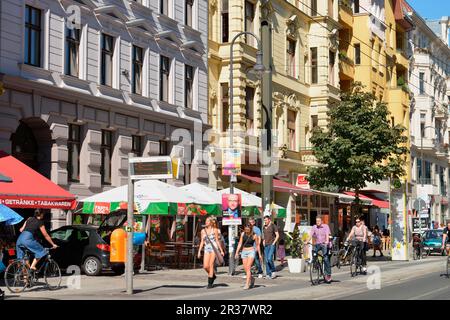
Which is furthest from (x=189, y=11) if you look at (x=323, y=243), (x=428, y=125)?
(x=428, y=125)

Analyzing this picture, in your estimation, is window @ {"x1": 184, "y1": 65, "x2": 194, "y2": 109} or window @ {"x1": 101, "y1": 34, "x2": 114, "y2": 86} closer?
window @ {"x1": 101, "y1": 34, "x2": 114, "y2": 86}

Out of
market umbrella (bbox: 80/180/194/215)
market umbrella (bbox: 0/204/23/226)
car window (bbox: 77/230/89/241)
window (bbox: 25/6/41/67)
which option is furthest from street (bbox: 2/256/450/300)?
window (bbox: 25/6/41/67)

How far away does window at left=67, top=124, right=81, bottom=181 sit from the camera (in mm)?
28036

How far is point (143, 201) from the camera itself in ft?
83.8

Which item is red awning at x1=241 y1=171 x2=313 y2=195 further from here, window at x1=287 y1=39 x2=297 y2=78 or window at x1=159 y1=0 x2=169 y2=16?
window at x1=159 y1=0 x2=169 y2=16

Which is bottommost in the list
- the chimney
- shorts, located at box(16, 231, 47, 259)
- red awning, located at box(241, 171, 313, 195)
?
shorts, located at box(16, 231, 47, 259)

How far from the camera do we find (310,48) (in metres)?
46.9

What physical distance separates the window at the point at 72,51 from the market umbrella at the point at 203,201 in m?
5.60

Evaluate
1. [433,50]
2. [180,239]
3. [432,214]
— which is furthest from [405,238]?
[433,50]

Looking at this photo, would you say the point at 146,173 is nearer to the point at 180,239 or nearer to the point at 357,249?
the point at 357,249

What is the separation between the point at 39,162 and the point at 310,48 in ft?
77.3

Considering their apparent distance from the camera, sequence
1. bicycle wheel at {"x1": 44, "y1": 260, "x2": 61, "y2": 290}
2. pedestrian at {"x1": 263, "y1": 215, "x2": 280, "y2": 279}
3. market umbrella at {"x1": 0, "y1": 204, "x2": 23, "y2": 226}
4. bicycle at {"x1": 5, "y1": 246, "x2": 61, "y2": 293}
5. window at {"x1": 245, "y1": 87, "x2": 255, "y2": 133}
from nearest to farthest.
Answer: market umbrella at {"x1": 0, "y1": 204, "x2": 23, "y2": 226}, bicycle at {"x1": 5, "y1": 246, "x2": 61, "y2": 293}, bicycle wheel at {"x1": 44, "y1": 260, "x2": 61, "y2": 290}, pedestrian at {"x1": 263, "y1": 215, "x2": 280, "y2": 279}, window at {"x1": 245, "y1": 87, "x2": 255, "y2": 133}

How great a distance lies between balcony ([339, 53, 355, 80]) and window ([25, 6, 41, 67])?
2824cm

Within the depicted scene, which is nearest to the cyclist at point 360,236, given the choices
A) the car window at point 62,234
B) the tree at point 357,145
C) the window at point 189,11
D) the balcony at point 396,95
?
the car window at point 62,234
